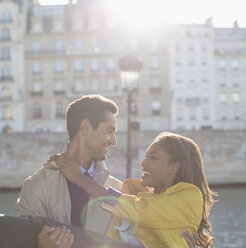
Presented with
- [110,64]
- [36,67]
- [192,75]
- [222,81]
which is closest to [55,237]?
[110,64]

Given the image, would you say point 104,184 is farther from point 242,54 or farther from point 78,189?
point 242,54

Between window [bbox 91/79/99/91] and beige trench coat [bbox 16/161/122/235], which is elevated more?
window [bbox 91/79/99/91]

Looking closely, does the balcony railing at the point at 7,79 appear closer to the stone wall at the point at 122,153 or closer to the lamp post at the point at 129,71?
the stone wall at the point at 122,153

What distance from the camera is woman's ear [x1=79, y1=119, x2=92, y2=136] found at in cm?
268

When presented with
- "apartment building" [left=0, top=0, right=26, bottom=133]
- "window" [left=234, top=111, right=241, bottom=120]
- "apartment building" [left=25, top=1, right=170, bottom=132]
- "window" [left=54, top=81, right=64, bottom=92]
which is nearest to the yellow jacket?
"apartment building" [left=25, top=1, right=170, bottom=132]

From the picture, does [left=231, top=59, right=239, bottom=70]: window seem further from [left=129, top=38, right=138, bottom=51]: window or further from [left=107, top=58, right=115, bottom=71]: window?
[left=107, top=58, right=115, bottom=71]: window

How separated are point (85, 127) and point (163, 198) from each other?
66 cm

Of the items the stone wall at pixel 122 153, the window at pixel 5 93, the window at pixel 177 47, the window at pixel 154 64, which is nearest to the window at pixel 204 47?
the window at pixel 177 47

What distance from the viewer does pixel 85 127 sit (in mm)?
2691

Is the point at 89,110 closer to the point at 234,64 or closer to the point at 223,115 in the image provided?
the point at 223,115

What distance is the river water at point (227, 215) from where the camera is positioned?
50.7ft

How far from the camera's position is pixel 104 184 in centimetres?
290

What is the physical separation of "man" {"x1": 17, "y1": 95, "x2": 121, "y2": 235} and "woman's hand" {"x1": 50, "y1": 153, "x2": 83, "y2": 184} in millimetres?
34

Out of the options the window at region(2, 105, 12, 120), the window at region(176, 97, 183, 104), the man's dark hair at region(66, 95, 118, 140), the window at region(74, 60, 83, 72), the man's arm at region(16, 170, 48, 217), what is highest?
the window at region(74, 60, 83, 72)
